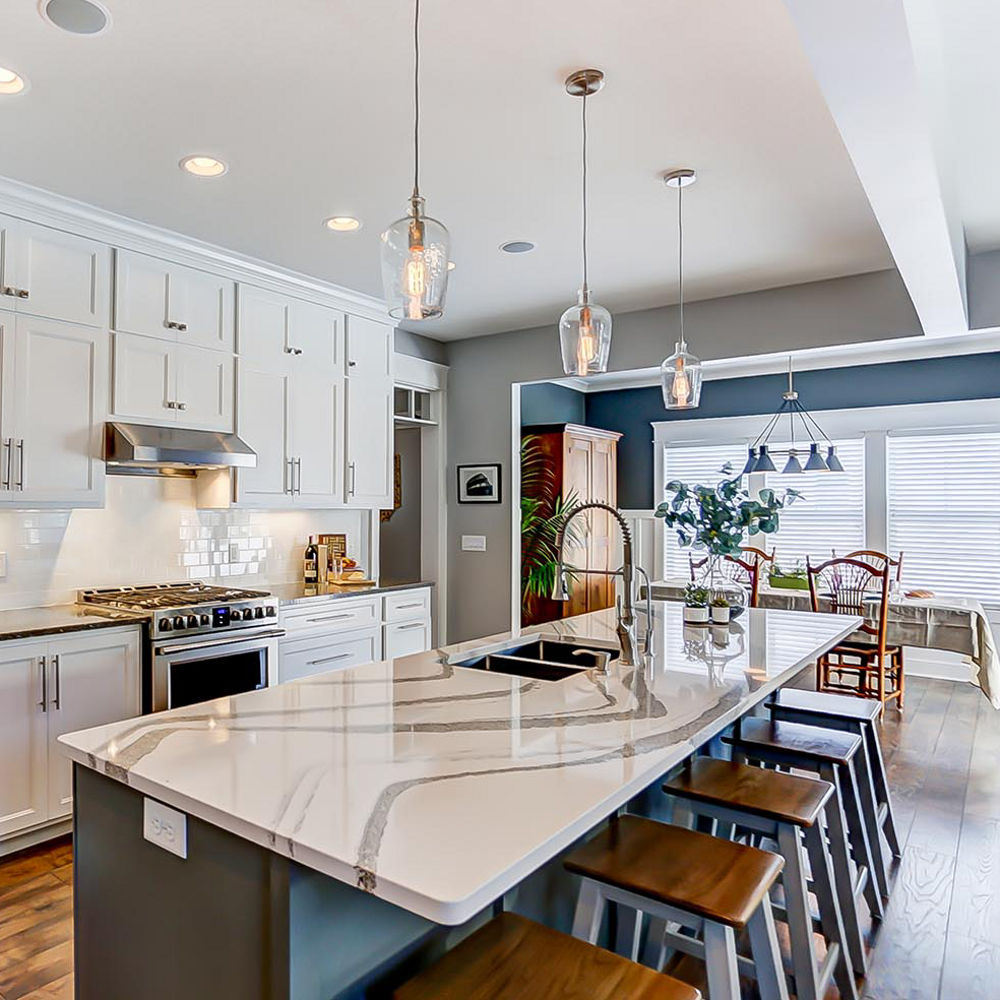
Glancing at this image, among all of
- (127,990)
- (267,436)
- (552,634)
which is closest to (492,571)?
(267,436)

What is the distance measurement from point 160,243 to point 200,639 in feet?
6.06

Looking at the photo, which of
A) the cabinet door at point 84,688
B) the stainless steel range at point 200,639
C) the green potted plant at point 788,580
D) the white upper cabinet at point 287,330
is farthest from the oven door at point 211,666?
the green potted plant at point 788,580

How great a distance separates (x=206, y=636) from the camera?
132 inches

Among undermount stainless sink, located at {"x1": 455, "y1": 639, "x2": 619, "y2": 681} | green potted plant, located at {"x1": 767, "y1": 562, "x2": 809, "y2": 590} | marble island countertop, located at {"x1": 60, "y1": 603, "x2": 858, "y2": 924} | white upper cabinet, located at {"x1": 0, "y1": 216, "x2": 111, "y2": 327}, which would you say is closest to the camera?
marble island countertop, located at {"x1": 60, "y1": 603, "x2": 858, "y2": 924}

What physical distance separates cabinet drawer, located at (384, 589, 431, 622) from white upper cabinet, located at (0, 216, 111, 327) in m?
2.22

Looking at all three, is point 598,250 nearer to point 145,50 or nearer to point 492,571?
point 145,50

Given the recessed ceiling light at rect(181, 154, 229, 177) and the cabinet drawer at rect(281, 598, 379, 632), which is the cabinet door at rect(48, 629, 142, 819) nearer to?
the cabinet drawer at rect(281, 598, 379, 632)

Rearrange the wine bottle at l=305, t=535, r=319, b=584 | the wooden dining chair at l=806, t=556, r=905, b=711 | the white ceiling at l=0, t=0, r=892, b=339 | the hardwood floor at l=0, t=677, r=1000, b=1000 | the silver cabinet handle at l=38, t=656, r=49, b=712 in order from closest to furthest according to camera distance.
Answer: the white ceiling at l=0, t=0, r=892, b=339
the hardwood floor at l=0, t=677, r=1000, b=1000
the silver cabinet handle at l=38, t=656, r=49, b=712
the wine bottle at l=305, t=535, r=319, b=584
the wooden dining chair at l=806, t=556, r=905, b=711

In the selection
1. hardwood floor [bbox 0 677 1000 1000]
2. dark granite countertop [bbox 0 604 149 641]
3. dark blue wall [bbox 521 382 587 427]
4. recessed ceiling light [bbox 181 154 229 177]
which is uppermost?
recessed ceiling light [bbox 181 154 229 177]

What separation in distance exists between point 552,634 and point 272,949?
5.43 ft

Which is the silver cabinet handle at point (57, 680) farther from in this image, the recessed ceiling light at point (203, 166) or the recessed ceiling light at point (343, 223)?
the recessed ceiling light at point (343, 223)

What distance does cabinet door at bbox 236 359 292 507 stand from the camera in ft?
12.9

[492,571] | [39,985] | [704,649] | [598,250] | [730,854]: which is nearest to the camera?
[730,854]

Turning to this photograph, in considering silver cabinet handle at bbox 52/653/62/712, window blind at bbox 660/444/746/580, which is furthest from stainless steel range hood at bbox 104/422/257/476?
window blind at bbox 660/444/746/580
